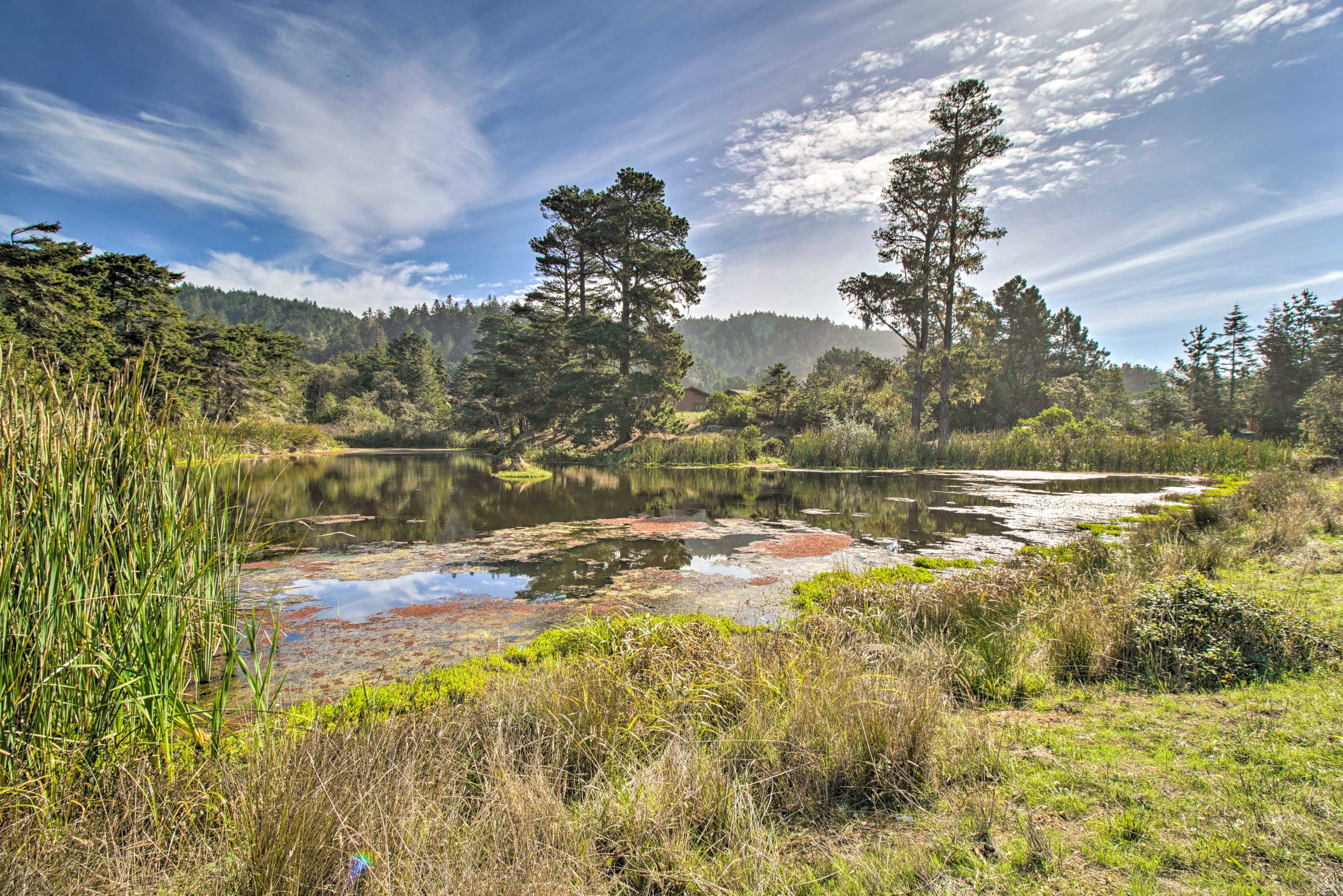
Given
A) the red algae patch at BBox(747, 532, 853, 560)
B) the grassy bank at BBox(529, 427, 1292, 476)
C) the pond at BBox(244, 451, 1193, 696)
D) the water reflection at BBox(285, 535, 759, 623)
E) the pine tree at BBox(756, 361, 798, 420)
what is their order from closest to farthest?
the pond at BBox(244, 451, 1193, 696), the water reflection at BBox(285, 535, 759, 623), the red algae patch at BBox(747, 532, 853, 560), the grassy bank at BBox(529, 427, 1292, 476), the pine tree at BBox(756, 361, 798, 420)

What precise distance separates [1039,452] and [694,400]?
26800 mm

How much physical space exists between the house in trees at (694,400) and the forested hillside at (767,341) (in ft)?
381

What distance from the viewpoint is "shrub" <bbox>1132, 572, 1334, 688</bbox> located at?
3.65 m

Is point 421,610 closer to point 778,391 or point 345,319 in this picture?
point 778,391

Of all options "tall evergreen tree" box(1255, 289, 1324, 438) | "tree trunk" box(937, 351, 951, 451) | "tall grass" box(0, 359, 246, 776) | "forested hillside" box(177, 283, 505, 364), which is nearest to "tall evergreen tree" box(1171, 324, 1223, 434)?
"tall evergreen tree" box(1255, 289, 1324, 438)

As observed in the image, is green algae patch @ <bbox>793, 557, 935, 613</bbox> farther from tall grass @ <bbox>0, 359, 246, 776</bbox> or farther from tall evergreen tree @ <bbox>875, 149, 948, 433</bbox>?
tall evergreen tree @ <bbox>875, 149, 948, 433</bbox>

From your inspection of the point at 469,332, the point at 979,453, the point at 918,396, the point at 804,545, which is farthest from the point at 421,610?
the point at 469,332

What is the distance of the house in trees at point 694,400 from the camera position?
44.9 m

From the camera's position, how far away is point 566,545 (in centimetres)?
941

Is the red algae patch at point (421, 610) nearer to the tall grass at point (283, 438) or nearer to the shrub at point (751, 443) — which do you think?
the tall grass at point (283, 438)

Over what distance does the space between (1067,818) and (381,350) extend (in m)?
64.1

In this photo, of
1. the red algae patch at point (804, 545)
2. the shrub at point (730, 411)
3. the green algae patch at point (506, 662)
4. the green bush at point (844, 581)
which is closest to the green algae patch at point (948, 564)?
the green bush at point (844, 581)

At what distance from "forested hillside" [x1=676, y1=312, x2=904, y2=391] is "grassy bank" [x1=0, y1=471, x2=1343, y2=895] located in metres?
158

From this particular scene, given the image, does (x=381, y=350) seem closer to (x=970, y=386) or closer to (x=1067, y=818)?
(x=970, y=386)
